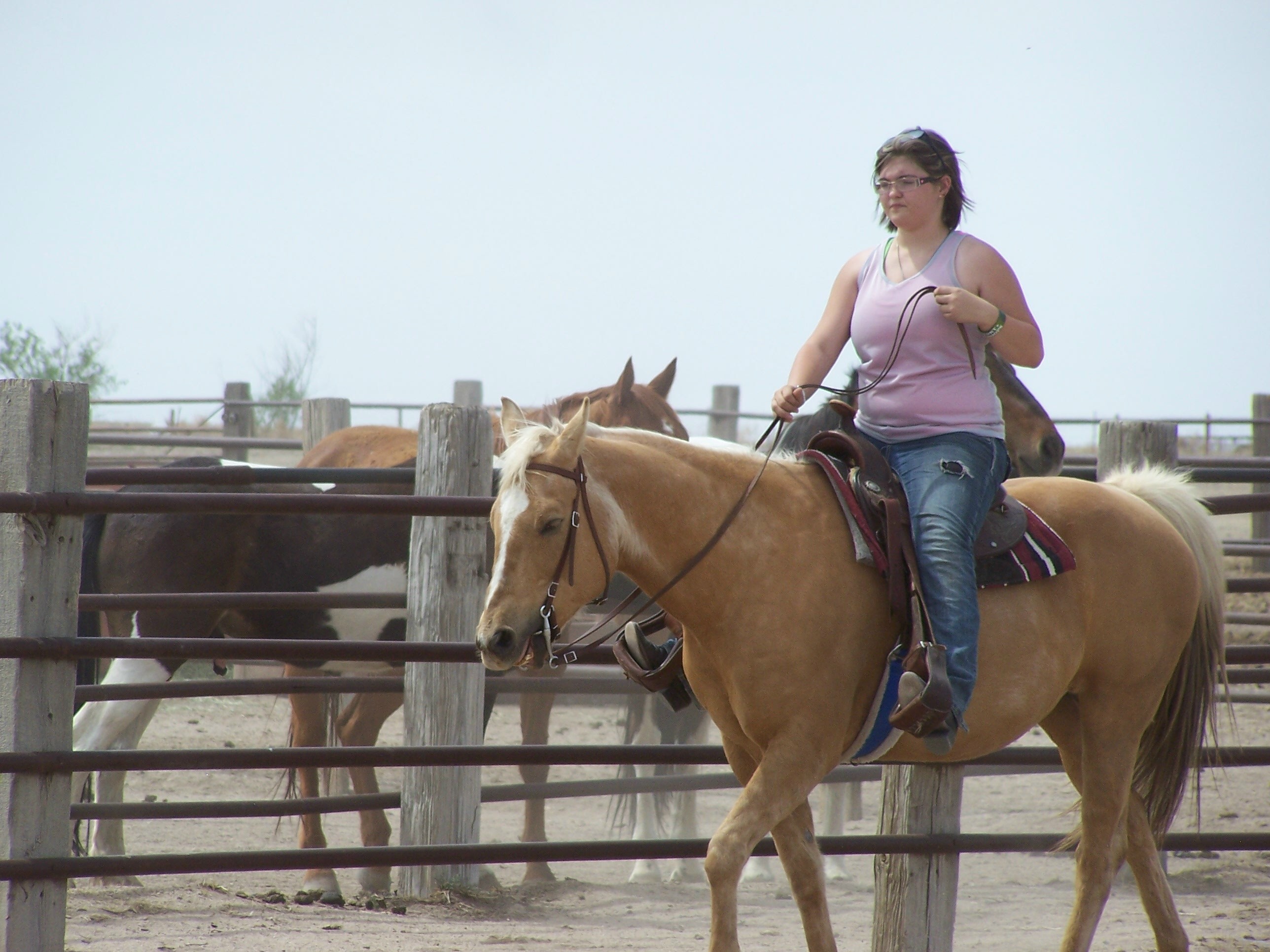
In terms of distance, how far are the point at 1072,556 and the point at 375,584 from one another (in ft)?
10.7

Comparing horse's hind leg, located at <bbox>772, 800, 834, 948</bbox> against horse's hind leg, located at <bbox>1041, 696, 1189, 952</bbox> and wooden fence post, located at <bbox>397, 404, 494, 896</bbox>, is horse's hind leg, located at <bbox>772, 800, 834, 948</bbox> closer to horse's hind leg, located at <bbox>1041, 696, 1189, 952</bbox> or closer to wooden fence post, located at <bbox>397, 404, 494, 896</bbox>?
horse's hind leg, located at <bbox>1041, 696, 1189, 952</bbox>

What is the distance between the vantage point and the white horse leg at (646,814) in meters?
5.30

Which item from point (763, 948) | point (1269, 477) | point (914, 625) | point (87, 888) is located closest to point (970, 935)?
point (763, 948)

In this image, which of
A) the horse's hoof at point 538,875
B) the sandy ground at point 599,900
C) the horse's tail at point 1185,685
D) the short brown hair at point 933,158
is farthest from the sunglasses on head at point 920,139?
the horse's hoof at point 538,875

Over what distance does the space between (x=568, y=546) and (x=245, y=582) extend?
3.05 metres

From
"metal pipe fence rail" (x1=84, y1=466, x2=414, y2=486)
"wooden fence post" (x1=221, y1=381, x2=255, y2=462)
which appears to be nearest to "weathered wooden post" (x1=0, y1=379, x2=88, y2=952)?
"metal pipe fence rail" (x1=84, y1=466, x2=414, y2=486)

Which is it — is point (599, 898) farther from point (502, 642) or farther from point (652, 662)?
point (502, 642)

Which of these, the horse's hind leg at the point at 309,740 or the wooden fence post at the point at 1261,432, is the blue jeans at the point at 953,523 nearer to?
the horse's hind leg at the point at 309,740

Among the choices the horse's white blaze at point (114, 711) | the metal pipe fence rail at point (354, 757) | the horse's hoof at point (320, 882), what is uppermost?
the metal pipe fence rail at point (354, 757)

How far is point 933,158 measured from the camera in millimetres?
2791

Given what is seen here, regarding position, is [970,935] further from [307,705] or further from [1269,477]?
[307,705]

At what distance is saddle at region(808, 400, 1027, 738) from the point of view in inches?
95.1

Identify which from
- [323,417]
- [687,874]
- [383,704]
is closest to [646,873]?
[687,874]

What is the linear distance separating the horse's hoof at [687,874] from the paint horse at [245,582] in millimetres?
666
